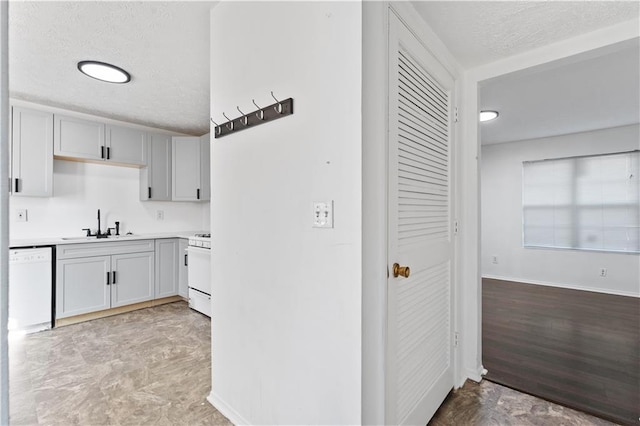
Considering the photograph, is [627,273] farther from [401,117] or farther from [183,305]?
[183,305]

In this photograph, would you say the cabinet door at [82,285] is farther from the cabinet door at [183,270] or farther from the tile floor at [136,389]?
the cabinet door at [183,270]

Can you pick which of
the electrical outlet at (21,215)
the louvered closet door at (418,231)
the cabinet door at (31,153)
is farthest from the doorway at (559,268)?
the electrical outlet at (21,215)

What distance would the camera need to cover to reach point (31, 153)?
10.2 feet


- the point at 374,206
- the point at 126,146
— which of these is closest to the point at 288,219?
the point at 374,206

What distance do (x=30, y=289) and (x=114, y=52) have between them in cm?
242

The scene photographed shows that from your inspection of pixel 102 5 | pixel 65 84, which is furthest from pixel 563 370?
pixel 65 84

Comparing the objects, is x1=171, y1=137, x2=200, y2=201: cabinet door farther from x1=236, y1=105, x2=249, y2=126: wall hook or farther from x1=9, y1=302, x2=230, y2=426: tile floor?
x1=236, y1=105, x2=249, y2=126: wall hook

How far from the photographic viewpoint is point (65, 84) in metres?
2.73

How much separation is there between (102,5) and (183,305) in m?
3.26

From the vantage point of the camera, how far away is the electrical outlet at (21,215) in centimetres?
322

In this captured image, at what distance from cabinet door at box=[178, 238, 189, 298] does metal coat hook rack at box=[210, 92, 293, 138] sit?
2581 mm

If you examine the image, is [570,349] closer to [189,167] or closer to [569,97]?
[569,97]

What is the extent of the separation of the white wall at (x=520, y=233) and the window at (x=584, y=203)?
111 millimetres

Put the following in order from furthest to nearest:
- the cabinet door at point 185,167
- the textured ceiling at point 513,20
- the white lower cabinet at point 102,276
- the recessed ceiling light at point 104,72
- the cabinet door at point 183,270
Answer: the cabinet door at point 185,167 < the cabinet door at point 183,270 < the white lower cabinet at point 102,276 < the recessed ceiling light at point 104,72 < the textured ceiling at point 513,20
